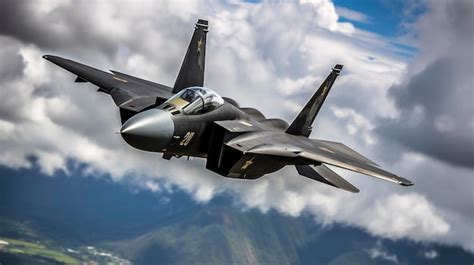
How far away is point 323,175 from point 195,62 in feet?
22.5

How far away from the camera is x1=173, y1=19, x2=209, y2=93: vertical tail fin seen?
2775 cm

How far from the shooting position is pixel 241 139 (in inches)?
918

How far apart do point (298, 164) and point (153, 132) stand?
6.35 m

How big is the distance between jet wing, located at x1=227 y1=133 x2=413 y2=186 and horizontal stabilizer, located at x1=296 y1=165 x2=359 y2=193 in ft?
3.31

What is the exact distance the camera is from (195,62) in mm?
28109

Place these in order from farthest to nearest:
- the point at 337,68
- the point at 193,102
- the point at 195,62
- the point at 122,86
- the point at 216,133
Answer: the point at 337,68, the point at 195,62, the point at 122,86, the point at 216,133, the point at 193,102

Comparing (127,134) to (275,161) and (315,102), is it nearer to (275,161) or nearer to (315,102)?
(275,161)

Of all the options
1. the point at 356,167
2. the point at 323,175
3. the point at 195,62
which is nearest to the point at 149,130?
the point at 356,167

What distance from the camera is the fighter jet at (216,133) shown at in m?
22.0

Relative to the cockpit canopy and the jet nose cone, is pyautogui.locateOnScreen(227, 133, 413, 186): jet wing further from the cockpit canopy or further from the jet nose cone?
the jet nose cone

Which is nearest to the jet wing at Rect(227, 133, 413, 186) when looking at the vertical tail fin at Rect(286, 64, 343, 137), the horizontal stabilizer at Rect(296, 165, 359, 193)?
the horizontal stabilizer at Rect(296, 165, 359, 193)

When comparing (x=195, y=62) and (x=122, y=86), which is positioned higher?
(x=195, y=62)

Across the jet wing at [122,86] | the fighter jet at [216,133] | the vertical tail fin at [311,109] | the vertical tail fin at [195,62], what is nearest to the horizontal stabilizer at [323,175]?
the fighter jet at [216,133]

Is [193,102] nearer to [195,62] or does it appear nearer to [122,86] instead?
[195,62]
